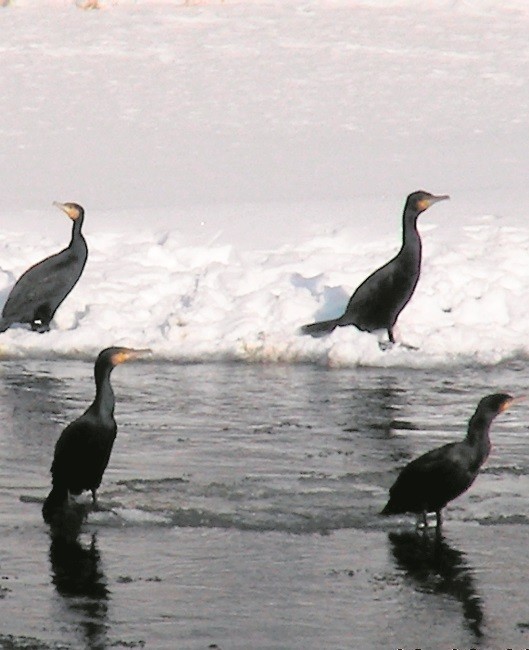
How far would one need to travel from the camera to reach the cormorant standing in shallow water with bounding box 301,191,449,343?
1431 cm

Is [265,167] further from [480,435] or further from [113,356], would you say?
[480,435]

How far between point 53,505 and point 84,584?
1.20 m

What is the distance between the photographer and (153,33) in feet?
97.5

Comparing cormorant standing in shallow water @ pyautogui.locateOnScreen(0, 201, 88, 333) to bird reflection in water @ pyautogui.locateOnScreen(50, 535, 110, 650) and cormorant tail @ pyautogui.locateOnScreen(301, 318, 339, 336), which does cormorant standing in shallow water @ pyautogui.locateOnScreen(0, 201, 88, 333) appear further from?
bird reflection in water @ pyautogui.locateOnScreen(50, 535, 110, 650)

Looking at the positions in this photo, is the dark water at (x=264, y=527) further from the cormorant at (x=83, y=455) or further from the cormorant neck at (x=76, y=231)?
the cormorant neck at (x=76, y=231)

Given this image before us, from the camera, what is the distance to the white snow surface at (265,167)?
1451 centimetres

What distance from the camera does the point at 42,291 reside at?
1462cm

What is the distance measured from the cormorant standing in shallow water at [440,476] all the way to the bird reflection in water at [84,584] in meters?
1.49

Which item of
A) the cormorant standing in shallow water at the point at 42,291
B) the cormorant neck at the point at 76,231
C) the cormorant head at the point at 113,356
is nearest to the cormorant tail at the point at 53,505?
the cormorant head at the point at 113,356

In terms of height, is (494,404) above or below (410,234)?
above

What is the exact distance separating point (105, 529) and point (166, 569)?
82 centimetres

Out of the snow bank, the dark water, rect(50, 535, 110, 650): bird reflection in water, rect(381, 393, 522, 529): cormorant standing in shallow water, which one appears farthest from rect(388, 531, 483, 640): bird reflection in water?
the snow bank

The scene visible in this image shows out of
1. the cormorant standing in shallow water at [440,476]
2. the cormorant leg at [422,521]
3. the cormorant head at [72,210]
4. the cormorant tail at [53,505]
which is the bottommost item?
the cormorant head at [72,210]

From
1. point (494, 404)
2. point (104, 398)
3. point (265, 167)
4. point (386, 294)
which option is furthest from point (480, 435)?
point (265, 167)
